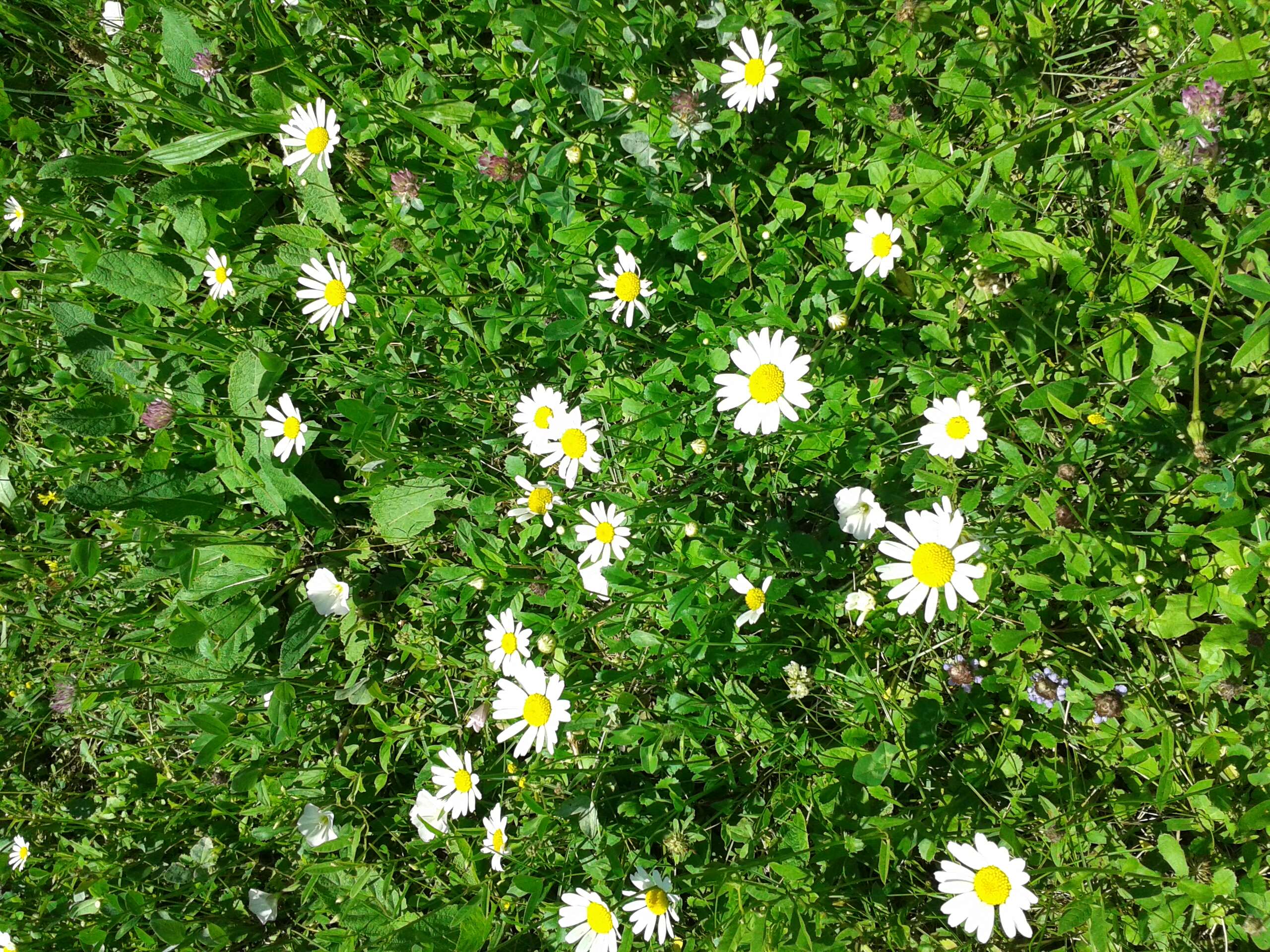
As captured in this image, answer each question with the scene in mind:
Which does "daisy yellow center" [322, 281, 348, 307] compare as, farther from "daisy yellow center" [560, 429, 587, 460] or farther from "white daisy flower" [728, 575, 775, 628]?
"white daisy flower" [728, 575, 775, 628]

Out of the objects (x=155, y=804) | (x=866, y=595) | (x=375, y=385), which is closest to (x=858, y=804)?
(x=866, y=595)

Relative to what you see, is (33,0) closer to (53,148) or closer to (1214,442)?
(53,148)

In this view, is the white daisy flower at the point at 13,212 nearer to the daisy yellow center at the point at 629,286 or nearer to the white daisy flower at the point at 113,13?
the white daisy flower at the point at 113,13

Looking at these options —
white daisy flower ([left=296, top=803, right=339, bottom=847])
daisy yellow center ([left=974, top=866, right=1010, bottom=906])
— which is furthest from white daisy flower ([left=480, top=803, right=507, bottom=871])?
daisy yellow center ([left=974, top=866, right=1010, bottom=906])

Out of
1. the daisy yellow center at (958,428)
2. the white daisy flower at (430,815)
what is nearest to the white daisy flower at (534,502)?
the white daisy flower at (430,815)

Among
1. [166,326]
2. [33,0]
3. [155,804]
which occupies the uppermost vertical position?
[33,0]

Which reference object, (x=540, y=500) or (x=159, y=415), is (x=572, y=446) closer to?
(x=540, y=500)
